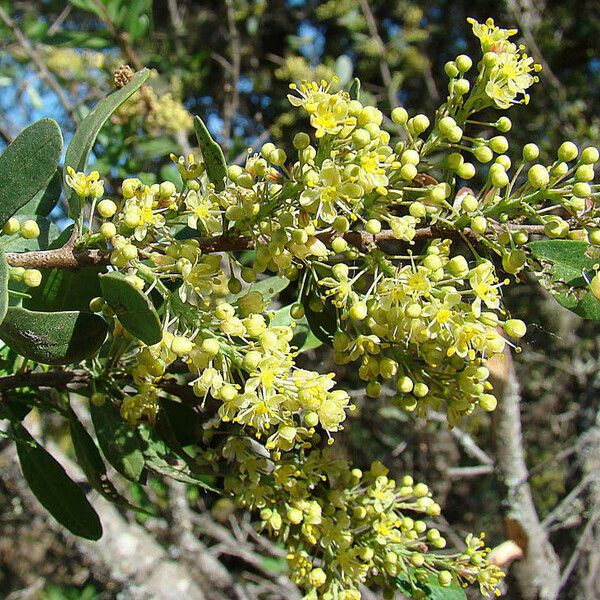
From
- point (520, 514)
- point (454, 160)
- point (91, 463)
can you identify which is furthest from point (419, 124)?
point (520, 514)

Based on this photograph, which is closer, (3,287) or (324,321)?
(3,287)

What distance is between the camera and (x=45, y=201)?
1.21 m

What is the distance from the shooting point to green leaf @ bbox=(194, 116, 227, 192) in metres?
1.02

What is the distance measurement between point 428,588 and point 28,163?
3.39 ft

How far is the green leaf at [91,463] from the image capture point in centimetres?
124

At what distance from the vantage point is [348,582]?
124cm

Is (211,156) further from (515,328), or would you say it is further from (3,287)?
(515,328)

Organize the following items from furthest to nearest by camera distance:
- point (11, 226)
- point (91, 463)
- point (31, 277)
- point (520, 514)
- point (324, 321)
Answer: point (520, 514), point (91, 463), point (324, 321), point (11, 226), point (31, 277)

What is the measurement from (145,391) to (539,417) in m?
4.05

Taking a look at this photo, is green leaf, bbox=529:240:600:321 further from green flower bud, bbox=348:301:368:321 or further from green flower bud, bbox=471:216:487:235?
green flower bud, bbox=348:301:368:321

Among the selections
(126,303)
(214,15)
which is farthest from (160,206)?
(214,15)

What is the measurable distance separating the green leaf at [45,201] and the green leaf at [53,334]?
0.36 meters

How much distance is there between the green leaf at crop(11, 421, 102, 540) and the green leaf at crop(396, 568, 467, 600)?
583 millimetres

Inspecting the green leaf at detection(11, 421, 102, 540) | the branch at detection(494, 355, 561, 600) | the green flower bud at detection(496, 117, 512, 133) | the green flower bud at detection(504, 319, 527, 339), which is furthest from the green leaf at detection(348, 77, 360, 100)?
the branch at detection(494, 355, 561, 600)
